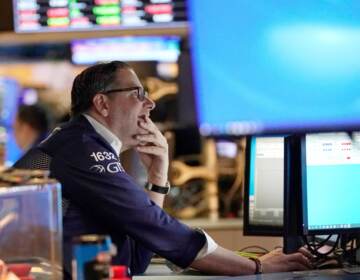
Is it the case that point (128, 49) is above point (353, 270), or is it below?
above

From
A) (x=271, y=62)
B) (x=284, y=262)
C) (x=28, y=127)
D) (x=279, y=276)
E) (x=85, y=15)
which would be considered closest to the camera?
(x=271, y=62)

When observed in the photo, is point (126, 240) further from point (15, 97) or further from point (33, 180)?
point (15, 97)

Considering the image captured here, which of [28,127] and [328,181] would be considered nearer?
[328,181]

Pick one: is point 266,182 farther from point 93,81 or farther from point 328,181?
point 93,81

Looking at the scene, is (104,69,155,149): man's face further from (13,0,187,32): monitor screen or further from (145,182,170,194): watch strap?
(13,0,187,32): monitor screen

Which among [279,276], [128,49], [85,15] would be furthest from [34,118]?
[279,276]

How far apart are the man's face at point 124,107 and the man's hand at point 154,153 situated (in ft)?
0.30

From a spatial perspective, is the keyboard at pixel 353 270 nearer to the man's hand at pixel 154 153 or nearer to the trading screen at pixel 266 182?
the trading screen at pixel 266 182

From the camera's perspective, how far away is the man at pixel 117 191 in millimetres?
2092

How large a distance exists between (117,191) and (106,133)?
0.30 metres

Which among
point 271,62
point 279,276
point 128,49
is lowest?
point 279,276

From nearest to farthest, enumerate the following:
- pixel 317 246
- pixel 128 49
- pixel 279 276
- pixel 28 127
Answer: pixel 279 276 → pixel 317 246 → pixel 128 49 → pixel 28 127

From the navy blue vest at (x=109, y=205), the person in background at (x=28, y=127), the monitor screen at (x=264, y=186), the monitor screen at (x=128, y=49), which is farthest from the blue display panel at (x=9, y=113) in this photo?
the monitor screen at (x=264, y=186)

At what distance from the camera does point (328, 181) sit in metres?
2.08
